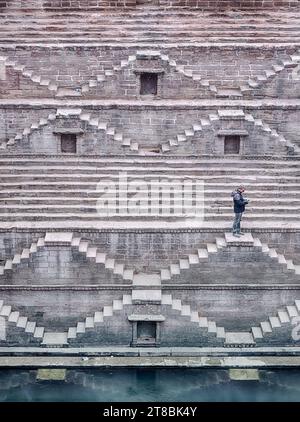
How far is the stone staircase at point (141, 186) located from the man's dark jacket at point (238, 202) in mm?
1262

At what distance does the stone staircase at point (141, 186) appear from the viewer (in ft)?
74.3

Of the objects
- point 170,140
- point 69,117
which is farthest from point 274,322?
point 69,117

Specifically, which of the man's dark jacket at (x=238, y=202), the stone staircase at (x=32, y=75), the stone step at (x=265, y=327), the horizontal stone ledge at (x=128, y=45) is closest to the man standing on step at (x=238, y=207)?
the man's dark jacket at (x=238, y=202)

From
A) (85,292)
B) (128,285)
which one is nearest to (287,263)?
(128,285)

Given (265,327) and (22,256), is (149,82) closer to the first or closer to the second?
(22,256)

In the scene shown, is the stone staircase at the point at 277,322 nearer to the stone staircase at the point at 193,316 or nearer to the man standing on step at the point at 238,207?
the stone staircase at the point at 193,316

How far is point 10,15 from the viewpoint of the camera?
26562mm

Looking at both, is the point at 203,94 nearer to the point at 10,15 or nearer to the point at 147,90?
the point at 147,90

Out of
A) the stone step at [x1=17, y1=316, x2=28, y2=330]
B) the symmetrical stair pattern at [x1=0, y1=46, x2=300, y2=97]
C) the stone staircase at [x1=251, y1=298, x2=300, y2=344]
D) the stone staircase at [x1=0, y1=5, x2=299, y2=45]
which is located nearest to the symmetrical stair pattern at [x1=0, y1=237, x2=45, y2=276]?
the stone step at [x1=17, y1=316, x2=28, y2=330]

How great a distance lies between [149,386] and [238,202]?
6436 millimetres

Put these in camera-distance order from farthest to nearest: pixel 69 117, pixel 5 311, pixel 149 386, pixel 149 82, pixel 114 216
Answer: pixel 149 82, pixel 69 117, pixel 114 216, pixel 5 311, pixel 149 386

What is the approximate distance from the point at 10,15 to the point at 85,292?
1212 cm

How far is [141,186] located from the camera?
76.5ft

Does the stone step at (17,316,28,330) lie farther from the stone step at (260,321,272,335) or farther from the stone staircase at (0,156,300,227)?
the stone step at (260,321,272,335)
